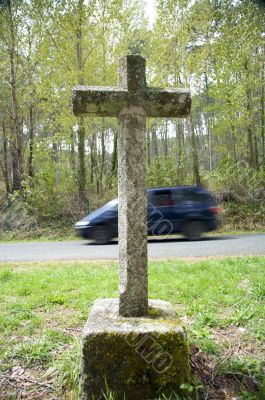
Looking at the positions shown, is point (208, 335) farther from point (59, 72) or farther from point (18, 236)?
point (59, 72)

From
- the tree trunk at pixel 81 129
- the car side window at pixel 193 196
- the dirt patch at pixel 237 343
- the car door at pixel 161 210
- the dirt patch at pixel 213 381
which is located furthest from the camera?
the tree trunk at pixel 81 129

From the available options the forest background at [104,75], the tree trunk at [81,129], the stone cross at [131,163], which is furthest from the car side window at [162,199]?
the stone cross at [131,163]

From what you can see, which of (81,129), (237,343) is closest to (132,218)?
(237,343)

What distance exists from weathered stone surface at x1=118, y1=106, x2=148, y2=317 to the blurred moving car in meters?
8.38

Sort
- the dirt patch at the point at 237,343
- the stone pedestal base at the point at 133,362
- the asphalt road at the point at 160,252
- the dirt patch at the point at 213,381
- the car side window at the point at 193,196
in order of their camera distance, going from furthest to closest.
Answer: the car side window at the point at 193,196
the asphalt road at the point at 160,252
the dirt patch at the point at 237,343
the dirt patch at the point at 213,381
the stone pedestal base at the point at 133,362

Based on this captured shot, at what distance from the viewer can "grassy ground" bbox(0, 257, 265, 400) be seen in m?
2.66

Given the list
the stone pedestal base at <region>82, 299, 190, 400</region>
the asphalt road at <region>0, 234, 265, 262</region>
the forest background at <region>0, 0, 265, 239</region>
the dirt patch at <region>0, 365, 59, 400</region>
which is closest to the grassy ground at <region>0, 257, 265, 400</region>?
the dirt patch at <region>0, 365, 59, 400</region>

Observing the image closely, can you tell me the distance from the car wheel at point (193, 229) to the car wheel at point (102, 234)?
255cm

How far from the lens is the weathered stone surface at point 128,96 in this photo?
→ 2.67 m

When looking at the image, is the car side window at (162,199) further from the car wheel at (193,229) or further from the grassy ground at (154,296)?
the grassy ground at (154,296)

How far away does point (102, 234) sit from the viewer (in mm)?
11250

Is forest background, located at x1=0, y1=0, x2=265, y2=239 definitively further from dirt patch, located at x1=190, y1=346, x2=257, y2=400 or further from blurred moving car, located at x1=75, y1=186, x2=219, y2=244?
dirt patch, located at x1=190, y1=346, x2=257, y2=400

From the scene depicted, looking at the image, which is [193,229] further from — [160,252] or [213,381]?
[213,381]

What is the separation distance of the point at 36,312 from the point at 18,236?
36.6 feet
